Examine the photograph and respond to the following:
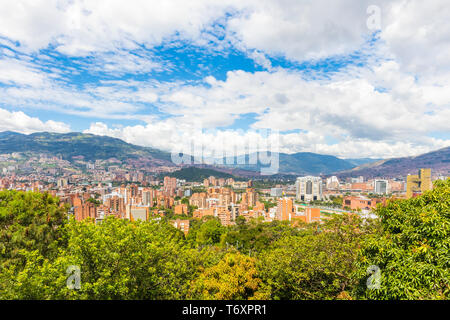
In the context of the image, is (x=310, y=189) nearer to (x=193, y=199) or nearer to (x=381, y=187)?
(x=381, y=187)

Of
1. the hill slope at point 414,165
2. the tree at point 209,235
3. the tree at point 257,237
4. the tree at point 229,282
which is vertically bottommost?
the tree at point 209,235

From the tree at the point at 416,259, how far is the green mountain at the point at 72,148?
114 metres

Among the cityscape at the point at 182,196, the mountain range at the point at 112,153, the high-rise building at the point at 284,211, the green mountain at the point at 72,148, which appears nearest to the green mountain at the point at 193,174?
the cityscape at the point at 182,196

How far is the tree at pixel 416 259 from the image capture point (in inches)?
106

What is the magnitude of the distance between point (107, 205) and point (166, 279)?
32.8 m

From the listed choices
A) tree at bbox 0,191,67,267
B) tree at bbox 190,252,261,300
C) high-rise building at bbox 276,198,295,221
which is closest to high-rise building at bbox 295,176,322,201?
high-rise building at bbox 276,198,295,221

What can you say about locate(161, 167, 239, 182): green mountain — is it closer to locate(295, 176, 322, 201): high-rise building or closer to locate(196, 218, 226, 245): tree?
locate(295, 176, 322, 201): high-rise building

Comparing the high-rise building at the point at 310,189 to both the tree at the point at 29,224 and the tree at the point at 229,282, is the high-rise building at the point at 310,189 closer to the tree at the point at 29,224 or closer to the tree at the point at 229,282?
the tree at the point at 229,282

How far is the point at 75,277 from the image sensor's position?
12.5 ft

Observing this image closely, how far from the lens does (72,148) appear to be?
367 feet

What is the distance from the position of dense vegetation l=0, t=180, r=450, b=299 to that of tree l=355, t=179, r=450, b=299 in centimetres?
1

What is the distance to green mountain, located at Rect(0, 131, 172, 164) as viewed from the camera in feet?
321
